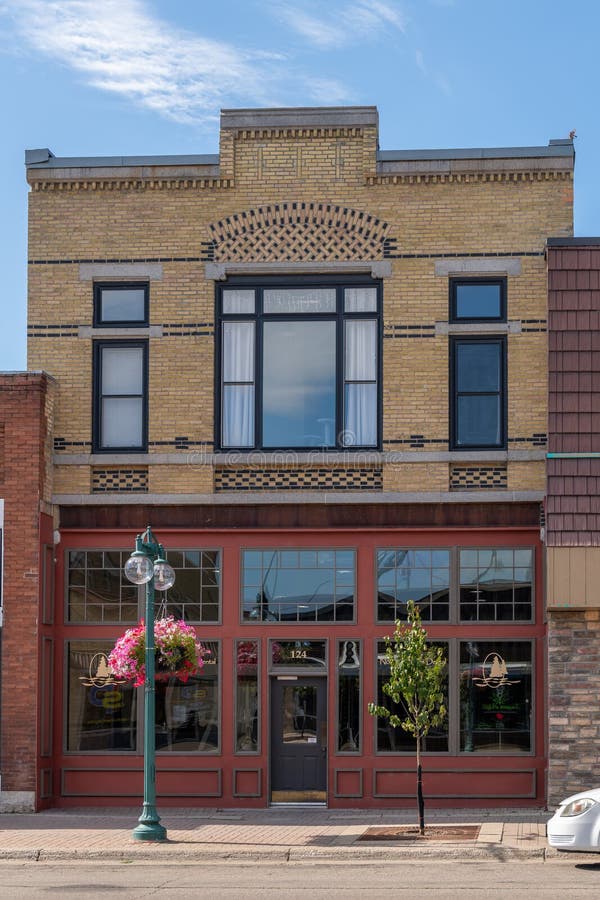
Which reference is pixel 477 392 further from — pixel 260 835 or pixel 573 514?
pixel 260 835

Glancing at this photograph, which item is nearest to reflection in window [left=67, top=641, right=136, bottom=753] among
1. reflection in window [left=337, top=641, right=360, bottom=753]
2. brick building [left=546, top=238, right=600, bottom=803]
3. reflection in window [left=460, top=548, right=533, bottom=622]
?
reflection in window [left=337, top=641, right=360, bottom=753]

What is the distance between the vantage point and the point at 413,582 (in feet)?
75.8

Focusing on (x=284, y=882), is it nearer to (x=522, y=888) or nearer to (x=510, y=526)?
(x=522, y=888)

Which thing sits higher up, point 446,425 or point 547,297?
point 547,297

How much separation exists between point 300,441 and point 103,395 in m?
3.36

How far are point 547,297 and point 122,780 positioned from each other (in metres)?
10.2

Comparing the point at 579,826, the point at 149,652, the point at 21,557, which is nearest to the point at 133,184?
the point at 21,557

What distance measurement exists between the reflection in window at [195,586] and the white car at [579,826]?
7.55 m

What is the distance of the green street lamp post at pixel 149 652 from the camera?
758 inches

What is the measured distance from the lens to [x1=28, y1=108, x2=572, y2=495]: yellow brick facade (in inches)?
917

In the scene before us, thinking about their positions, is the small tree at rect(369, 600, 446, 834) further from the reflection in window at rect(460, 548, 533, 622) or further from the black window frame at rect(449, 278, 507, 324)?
the black window frame at rect(449, 278, 507, 324)

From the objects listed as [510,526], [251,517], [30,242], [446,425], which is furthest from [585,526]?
[30,242]

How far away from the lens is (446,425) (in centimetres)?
2322

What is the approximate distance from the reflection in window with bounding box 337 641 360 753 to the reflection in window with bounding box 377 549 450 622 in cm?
74
